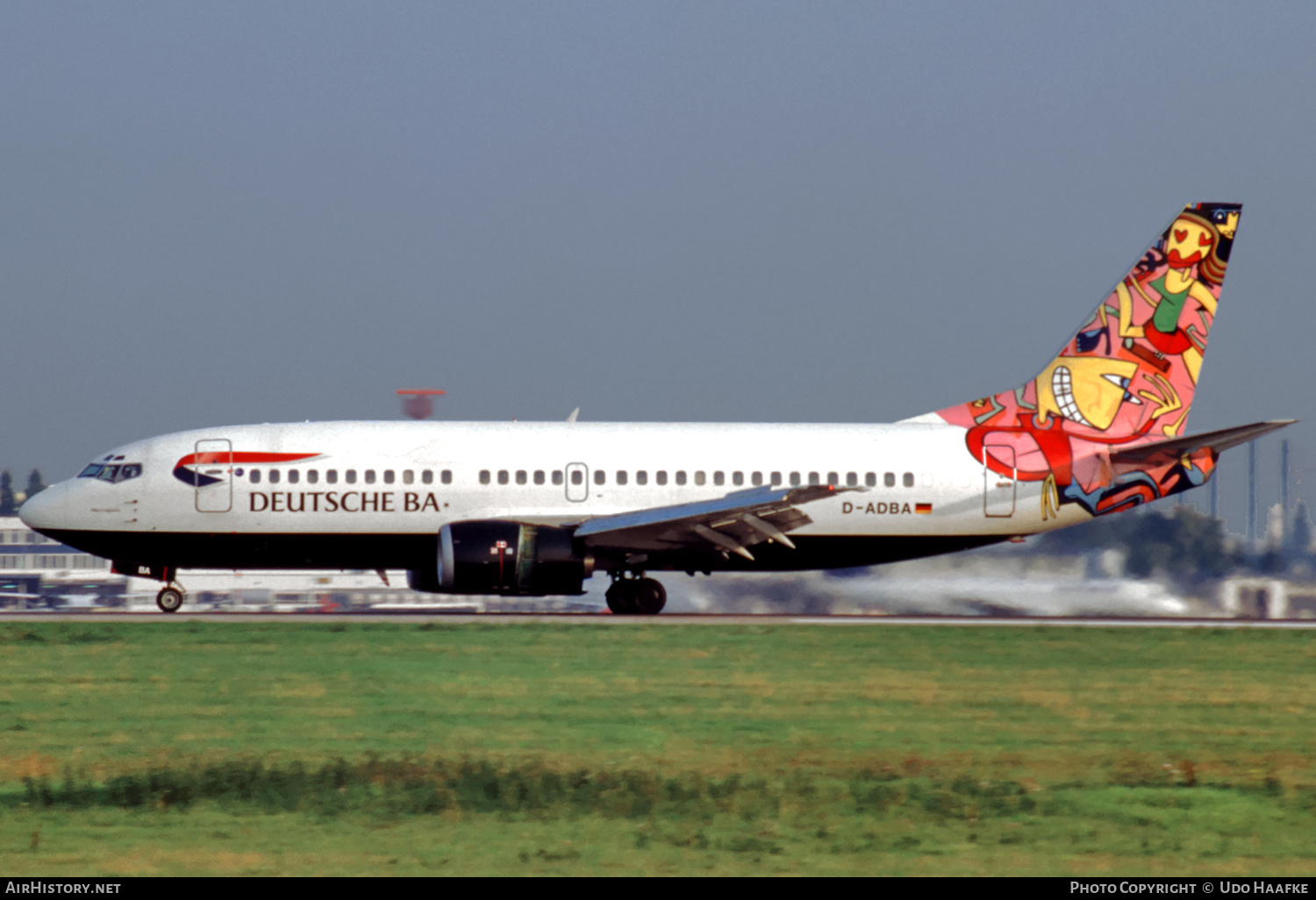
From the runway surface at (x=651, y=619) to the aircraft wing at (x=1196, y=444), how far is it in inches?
120

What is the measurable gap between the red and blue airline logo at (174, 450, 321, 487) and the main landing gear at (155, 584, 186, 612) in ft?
6.79

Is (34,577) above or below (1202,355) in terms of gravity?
below

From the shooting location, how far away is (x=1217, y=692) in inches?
674

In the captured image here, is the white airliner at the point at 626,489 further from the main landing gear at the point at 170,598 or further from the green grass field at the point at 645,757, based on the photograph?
Answer: the green grass field at the point at 645,757

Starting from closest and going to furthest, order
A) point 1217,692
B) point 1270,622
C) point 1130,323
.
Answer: point 1217,692 < point 1270,622 < point 1130,323

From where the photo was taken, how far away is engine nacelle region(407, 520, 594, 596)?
83.2 ft

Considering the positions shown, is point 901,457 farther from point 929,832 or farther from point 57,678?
point 929,832

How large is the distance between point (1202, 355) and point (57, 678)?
22376mm

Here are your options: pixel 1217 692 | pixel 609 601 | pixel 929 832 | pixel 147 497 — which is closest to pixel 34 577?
pixel 147 497

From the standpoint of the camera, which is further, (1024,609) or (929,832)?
(1024,609)

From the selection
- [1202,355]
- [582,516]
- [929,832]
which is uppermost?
[1202,355]

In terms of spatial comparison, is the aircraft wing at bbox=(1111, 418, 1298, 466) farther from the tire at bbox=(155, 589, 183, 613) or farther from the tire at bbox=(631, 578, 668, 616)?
the tire at bbox=(155, 589, 183, 613)

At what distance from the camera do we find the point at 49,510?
89.7ft

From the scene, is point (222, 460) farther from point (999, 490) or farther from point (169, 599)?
point (999, 490)
